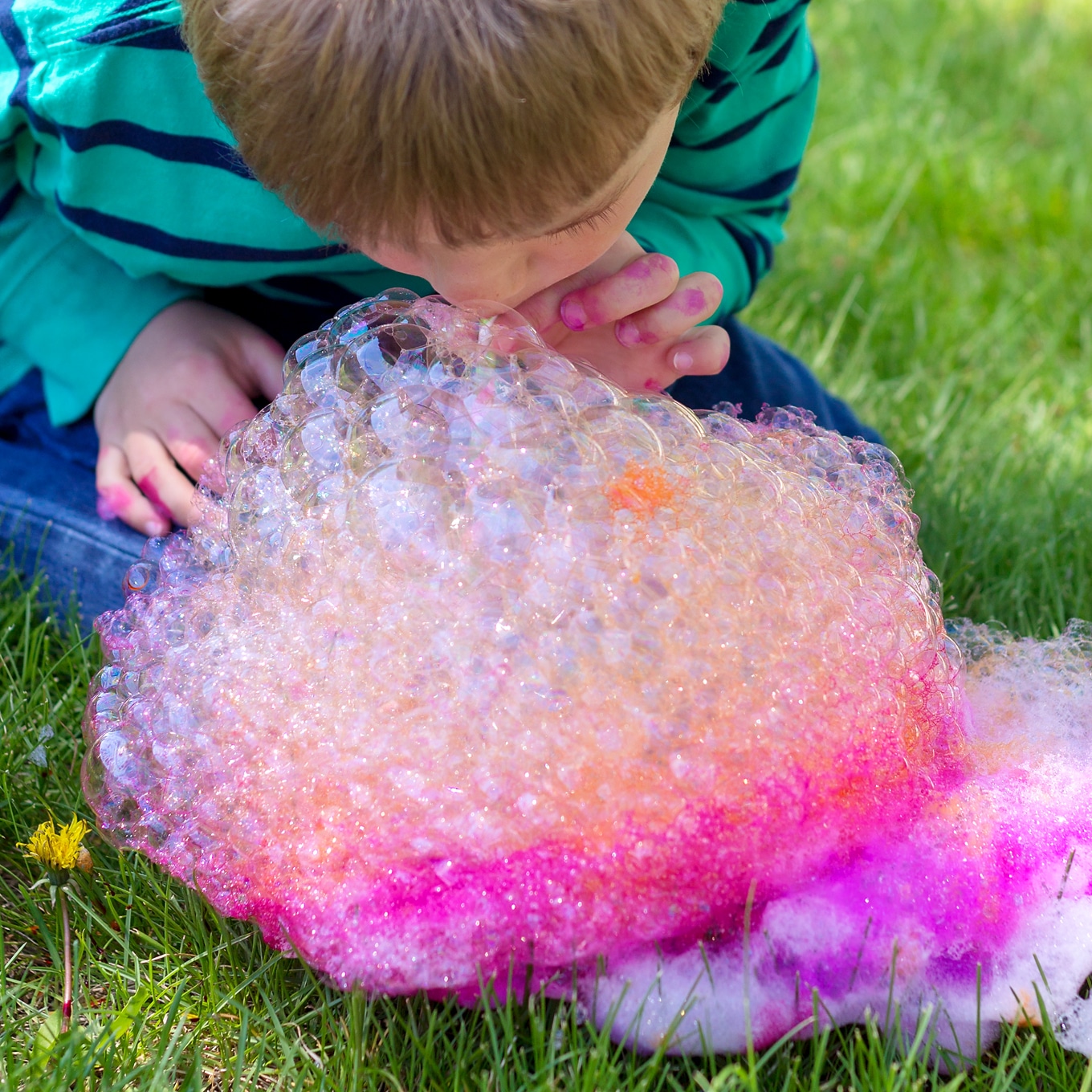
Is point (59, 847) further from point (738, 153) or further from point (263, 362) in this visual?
point (738, 153)

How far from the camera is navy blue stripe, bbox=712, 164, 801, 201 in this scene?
1.41m

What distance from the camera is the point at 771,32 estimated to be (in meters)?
1.25

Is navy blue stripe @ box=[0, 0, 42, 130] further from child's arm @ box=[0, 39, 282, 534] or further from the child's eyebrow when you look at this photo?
the child's eyebrow

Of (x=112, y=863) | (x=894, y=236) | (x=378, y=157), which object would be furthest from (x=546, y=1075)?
(x=894, y=236)

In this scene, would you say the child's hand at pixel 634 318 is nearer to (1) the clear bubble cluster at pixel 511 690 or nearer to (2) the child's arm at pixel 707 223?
(2) the child's arm at pixel 707 223

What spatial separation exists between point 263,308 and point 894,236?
1.16m

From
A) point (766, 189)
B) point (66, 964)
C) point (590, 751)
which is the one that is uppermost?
point (766, 189)

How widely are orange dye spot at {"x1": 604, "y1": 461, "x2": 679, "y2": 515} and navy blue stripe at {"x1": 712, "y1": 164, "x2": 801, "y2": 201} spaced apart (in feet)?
2.22

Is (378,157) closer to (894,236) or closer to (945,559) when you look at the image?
(945,559)

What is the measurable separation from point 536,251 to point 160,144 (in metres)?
0.48

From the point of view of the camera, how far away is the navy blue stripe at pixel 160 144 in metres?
1.12

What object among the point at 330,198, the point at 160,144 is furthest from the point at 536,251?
the point at 160,144

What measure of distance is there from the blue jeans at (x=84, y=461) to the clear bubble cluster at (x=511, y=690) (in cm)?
30

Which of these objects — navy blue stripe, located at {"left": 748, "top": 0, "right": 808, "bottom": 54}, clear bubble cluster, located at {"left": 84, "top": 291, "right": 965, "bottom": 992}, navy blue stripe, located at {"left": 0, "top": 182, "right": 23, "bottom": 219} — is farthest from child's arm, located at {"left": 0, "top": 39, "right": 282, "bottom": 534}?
navy blue stripe, located at {"left": 748, "top": 0, "right": 808, "bottom": 54}
